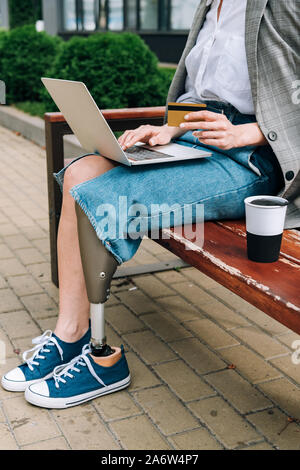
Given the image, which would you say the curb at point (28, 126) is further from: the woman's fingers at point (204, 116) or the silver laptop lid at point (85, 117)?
the woman's fingers at point (204, 116)

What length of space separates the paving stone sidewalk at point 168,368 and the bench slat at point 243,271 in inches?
23.8

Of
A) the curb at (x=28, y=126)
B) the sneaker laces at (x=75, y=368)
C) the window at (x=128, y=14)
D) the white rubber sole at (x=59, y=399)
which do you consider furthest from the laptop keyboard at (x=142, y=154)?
the window at (x=128, y=14)

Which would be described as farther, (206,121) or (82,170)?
(82,170)

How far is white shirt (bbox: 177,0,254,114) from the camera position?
2230 mm

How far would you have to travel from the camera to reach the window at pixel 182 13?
1402 centimetres

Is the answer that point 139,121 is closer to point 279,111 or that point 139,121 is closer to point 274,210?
point 279,111

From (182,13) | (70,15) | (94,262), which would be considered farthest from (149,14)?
(94,262)

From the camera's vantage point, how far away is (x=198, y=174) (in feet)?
6.95

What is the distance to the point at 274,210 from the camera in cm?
175

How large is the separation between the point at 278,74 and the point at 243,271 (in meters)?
0.75

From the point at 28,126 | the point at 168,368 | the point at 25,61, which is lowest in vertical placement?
the point at 168,368

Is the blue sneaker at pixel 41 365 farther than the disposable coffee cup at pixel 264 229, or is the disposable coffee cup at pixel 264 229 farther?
the blue sneaker at pixel 41 365

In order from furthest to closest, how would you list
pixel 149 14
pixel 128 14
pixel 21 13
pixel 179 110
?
pixel 21 13
pixel 128 14
pixel 149 14
pixel 179 110

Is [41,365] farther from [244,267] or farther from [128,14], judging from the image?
[128,14]
